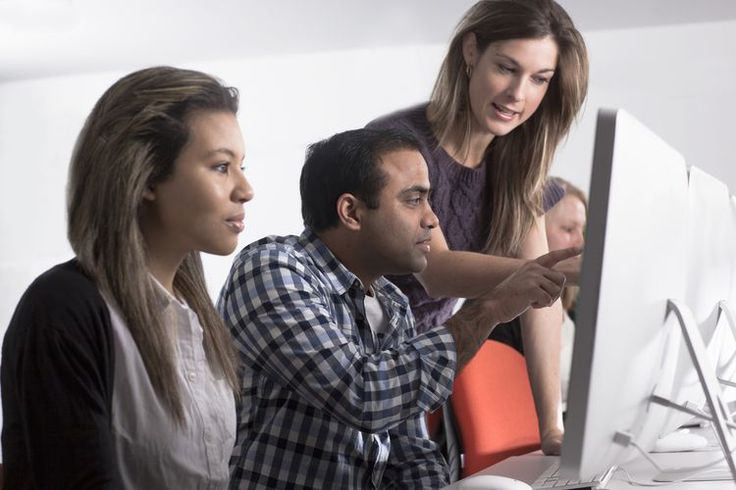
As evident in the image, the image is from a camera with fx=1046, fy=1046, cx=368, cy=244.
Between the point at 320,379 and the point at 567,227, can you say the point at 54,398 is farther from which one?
the point at 567,227

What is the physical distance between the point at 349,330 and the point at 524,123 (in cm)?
75

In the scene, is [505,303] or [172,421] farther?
[505,303]

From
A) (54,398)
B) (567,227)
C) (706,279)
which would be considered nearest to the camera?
(54,398)

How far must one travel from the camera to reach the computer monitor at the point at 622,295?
0.77 metres

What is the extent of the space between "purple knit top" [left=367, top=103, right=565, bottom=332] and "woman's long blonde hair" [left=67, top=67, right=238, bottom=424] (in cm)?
74

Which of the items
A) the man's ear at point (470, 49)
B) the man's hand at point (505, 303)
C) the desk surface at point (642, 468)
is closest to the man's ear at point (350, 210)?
the man's hand at point (505, 303)

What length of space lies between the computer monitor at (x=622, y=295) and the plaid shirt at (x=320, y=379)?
303mm

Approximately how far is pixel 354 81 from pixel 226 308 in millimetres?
4695

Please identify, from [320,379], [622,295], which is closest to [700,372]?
[622,295]

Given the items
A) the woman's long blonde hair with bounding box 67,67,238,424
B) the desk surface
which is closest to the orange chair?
the desk surface

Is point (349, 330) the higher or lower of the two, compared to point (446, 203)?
lower

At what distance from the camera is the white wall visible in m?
5.05

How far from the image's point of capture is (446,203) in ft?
6.07

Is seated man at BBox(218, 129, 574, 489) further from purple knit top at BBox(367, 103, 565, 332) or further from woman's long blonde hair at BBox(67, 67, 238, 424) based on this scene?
purple knit top at BBox(367, 103, 565, 332)
